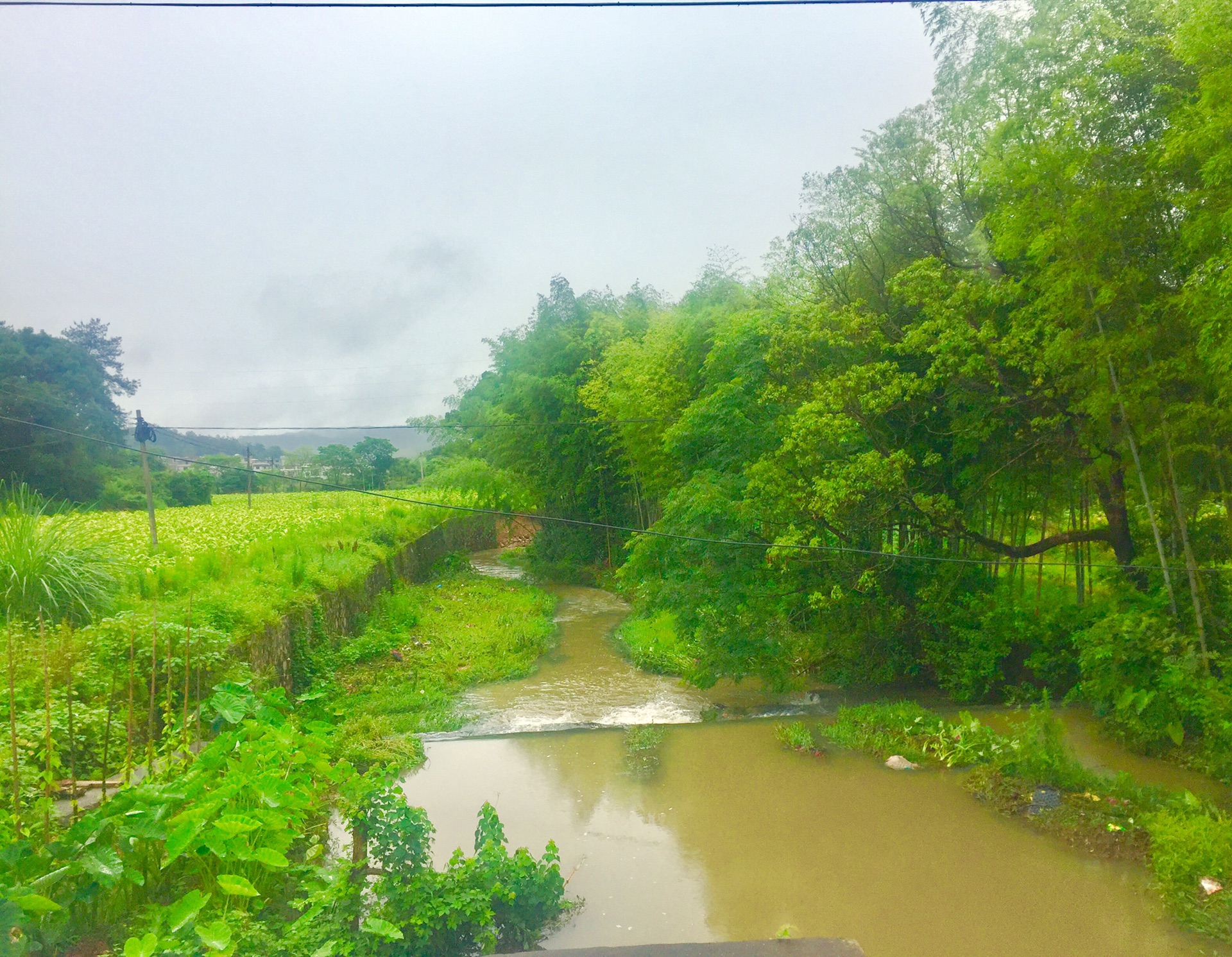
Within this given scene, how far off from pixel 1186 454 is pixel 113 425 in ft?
44.2

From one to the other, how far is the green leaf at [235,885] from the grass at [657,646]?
6607 mm

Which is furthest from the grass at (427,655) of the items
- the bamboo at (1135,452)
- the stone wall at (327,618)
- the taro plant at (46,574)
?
the bamboo at (1135,452)

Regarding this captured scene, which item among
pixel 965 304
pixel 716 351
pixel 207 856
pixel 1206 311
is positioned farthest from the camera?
pixel 716 351

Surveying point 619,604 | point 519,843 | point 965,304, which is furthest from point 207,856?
point 619,604

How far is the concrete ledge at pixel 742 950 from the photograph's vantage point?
233 cm

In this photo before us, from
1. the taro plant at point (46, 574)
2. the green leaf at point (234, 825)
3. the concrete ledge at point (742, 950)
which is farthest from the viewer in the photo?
the taro plant at point (46, 574)

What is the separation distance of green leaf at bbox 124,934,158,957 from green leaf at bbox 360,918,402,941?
98 centimetres

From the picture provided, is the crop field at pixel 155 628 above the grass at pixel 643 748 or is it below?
above

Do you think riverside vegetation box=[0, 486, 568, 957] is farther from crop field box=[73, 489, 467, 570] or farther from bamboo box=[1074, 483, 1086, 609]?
bamboo box=[1074, 483, 1086, 609]

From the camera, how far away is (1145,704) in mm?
6805

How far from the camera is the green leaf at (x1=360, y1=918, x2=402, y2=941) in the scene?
3350 millimetres

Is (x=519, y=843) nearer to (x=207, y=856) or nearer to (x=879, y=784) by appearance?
(x=207, y=856)

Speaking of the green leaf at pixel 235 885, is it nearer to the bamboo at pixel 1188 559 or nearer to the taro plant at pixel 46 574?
the taro plant at pixel 46 574

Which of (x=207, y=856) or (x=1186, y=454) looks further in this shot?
(x=1186, y=454)
